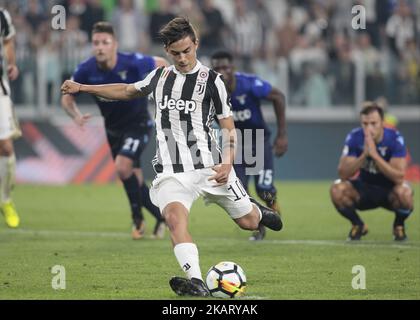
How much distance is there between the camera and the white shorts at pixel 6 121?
12969 millimetres

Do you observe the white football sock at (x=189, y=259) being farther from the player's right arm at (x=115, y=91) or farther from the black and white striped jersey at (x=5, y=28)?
the black and white striped jersey at (x=5, y=28)

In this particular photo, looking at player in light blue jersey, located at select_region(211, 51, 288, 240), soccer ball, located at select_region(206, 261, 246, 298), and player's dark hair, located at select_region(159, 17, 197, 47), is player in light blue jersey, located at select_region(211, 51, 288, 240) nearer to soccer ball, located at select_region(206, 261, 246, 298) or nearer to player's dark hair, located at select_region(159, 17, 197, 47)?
player's dark hair, located at select_region(159, 17, 197, 47)

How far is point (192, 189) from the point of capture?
28.0 ft

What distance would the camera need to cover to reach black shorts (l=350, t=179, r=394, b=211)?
12.4m

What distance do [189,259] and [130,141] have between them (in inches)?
183

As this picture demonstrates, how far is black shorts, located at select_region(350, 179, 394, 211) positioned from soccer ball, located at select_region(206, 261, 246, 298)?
15.0 feet

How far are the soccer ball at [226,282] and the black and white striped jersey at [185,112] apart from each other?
35.8 inches

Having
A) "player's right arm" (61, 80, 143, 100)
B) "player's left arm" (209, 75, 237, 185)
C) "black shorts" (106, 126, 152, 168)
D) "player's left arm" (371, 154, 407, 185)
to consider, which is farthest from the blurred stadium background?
"player's left arm" (209, 75, 237, 185)

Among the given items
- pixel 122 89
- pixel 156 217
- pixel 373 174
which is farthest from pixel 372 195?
pixel 122 89

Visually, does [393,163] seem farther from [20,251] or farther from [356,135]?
[20,251]

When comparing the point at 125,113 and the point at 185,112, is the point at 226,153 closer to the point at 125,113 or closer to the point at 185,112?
the point at 185,112

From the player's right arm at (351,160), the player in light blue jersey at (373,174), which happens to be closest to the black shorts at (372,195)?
the player in light blue jersey at (373,174)
